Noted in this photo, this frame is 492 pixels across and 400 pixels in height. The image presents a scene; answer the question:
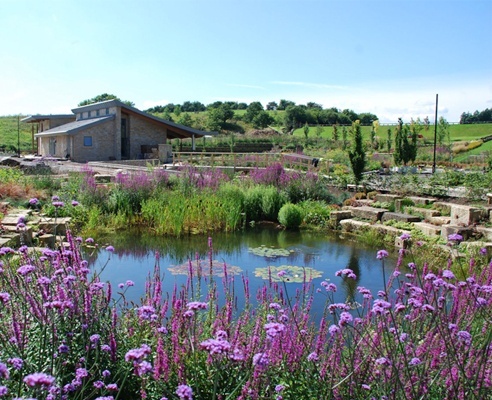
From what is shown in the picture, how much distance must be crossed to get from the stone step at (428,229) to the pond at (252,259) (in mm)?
1079

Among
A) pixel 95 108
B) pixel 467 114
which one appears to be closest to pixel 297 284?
pixel 95 108

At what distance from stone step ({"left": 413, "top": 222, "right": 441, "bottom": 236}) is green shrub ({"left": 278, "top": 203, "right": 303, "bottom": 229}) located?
2.67 meters

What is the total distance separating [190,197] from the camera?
11.9 metres

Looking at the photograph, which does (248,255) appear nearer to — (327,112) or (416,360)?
(416,360)

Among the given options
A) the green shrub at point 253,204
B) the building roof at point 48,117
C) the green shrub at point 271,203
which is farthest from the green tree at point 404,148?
the building roof at point 48,117

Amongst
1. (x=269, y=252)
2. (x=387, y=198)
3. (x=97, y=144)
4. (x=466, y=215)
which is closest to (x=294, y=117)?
(x=97, y=144)

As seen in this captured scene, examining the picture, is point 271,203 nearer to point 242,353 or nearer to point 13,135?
point 242,353

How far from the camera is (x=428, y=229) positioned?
31.5ft

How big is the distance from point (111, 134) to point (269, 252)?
21.2 metres

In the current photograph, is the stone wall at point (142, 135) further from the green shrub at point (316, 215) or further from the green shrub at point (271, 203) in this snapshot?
the green shrub at point (316, 215)

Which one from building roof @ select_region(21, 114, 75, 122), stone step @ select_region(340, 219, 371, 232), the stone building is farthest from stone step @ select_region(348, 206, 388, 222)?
building roof @ select_region(21, 114, 75, 122)

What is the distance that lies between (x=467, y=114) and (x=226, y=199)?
75812 millimetres

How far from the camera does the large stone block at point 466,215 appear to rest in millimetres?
9508

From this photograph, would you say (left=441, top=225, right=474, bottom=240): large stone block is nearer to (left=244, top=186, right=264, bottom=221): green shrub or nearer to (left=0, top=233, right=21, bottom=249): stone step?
(left=244, top=186, right=264, bottom=221): green shrub
